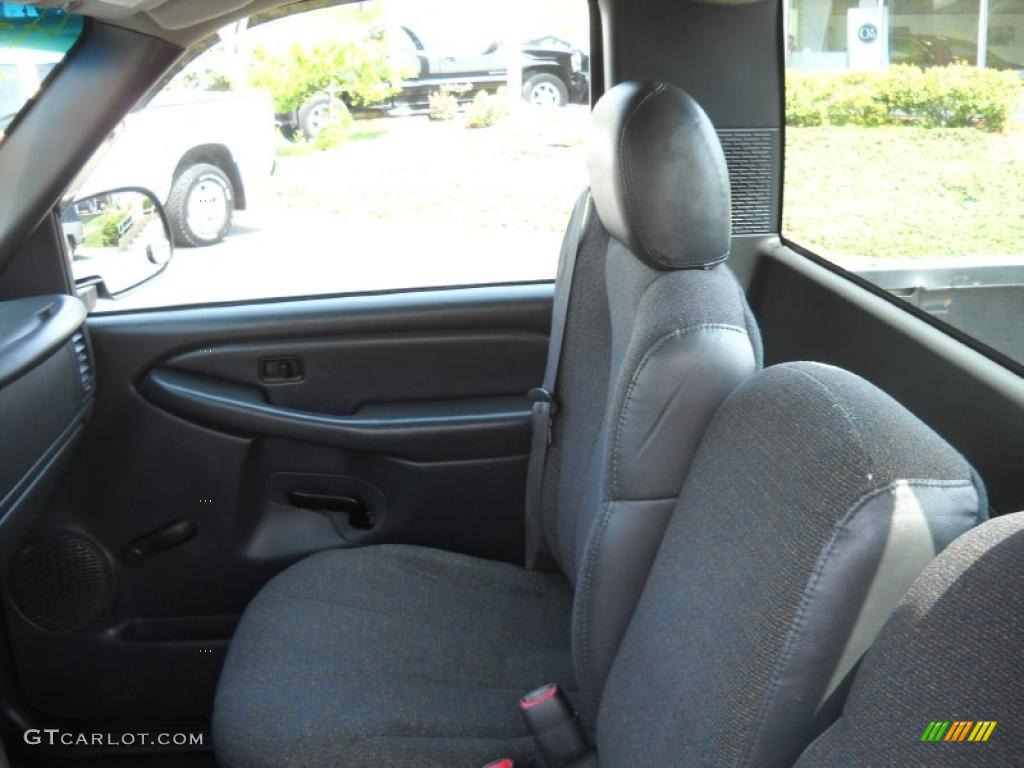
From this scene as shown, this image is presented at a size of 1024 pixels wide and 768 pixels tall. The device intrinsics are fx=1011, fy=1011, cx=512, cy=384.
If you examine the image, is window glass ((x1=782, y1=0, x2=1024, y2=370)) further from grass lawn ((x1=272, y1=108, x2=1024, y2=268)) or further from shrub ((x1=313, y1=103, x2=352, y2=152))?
shrub ((x1=313, y1=103, x2=352, y2=152))

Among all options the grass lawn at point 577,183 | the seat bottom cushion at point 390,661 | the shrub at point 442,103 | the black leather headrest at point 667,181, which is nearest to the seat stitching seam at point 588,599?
the seat bottom cushion at point 390,661

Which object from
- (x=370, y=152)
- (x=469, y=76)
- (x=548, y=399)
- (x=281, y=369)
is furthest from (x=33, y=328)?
(x=469, y=76)

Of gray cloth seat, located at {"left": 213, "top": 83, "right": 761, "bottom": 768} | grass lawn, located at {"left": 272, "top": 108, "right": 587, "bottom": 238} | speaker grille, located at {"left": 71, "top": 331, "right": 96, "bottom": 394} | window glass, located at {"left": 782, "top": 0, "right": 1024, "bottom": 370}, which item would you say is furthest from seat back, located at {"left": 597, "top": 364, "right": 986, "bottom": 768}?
grass lawn, located at {"left": 272, "top": 108, "right": 587, "bottom": 238}

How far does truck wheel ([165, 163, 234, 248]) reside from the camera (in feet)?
7.04

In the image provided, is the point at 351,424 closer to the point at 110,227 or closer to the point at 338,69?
the point at 110,227

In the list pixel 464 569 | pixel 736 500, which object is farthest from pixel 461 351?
pixel 736 500

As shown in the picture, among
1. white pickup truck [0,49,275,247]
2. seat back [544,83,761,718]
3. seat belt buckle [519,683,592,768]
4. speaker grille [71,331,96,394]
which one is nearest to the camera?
seat back [544,83,761,718]

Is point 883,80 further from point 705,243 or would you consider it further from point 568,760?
point 568,760

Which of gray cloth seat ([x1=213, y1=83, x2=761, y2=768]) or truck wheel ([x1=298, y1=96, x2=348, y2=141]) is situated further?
truck wheel ([x1=298, y1=96, x2=348, y2=141])

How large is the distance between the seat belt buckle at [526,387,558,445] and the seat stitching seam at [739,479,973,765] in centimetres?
93

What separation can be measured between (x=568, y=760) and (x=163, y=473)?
1.14 meters

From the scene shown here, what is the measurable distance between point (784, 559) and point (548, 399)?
Answer: 90cm

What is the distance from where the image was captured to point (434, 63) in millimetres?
2148

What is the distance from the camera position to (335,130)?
2.24 metres
